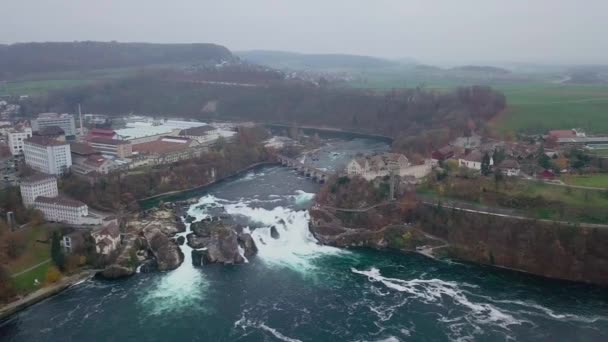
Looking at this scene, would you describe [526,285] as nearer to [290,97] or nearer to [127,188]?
[127,188]

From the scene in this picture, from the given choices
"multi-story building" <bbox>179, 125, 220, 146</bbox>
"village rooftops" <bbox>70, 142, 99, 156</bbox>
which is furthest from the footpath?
"multi-story building" <bbox>179, 125, 220, 146</bbox>

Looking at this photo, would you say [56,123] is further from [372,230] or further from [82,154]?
[372,230]

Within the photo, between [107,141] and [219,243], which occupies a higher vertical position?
[107,141]

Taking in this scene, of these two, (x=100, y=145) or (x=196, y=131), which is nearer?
(x=100, y=145)

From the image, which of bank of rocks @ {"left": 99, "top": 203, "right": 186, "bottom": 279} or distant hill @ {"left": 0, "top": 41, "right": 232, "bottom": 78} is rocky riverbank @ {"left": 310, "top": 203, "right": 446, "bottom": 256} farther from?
distant hill @ {"left": 0, "top": 41, "right": 232, "bottom": 78}

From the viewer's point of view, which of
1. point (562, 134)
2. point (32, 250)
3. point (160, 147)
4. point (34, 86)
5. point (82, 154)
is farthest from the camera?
point (34, 86)

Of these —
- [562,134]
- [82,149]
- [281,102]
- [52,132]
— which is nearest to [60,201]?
[82,149]

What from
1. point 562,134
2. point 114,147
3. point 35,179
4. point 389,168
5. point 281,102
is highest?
point 562,134
